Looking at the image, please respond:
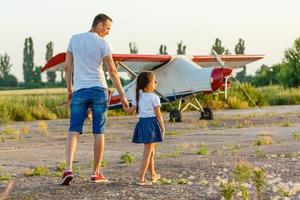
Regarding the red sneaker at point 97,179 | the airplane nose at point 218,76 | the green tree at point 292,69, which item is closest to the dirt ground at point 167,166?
the red sneaker at point 97,179

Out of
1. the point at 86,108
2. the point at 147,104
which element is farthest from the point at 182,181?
the point at 86,108

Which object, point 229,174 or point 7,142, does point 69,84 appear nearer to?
point 229,174

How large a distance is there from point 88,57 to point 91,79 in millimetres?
246

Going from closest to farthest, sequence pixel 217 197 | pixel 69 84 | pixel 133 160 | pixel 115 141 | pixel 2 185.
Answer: pixel 217 197, pixel 2 185, pixel 69 84, pixel 133 160, pixel 115 141

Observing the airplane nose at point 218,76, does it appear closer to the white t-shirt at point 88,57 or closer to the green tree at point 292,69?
the white t-shirt at point 88,57

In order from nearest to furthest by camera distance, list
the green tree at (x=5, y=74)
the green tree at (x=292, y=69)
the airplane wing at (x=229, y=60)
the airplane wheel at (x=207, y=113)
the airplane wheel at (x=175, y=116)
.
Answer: the airplane wheel at (x=175, y=116) < the airplane wheel at (x=207, y=113) < the airplane wing at (x=229, y=60) < the green tree at (x=292, y=69) < the green tree at (x=5, y=74)

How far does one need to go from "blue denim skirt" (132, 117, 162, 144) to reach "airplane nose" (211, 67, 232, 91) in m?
14.1

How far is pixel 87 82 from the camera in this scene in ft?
23.8

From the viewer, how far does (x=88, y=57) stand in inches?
287

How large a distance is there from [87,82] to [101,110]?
35 cm

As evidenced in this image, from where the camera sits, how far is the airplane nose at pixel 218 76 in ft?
69.2

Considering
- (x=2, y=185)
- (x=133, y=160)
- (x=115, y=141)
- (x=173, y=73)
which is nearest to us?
(x=2, y=185)

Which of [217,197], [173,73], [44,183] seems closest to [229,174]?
[217,197]

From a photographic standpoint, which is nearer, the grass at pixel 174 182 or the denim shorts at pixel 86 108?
the grass at pixel 174 182
